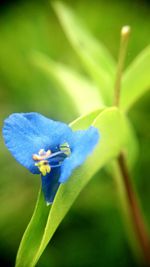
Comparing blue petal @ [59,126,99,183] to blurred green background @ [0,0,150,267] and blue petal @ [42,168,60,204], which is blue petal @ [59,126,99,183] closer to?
blue petal @ [42,168,60,204]

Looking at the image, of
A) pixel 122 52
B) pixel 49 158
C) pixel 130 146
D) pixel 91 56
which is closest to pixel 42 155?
pixel 49 158

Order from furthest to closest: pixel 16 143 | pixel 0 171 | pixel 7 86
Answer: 1. pixel 7 86
2. pixel 0 171
3. pixel 16 143

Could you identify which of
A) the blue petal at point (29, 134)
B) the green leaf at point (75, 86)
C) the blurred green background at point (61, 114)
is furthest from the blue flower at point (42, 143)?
the blurred green background at point (61, 114)

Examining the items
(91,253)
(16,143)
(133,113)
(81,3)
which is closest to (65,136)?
(16,143)

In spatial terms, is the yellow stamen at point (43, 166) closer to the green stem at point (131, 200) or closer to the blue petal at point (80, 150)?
the blue petal at point (80, 150)

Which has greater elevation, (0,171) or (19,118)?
(0,171)

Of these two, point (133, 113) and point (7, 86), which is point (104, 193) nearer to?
point (133, 113)
